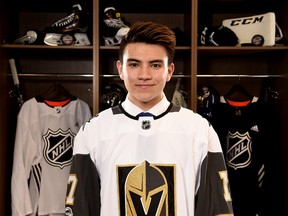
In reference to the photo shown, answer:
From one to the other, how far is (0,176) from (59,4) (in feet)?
3.23

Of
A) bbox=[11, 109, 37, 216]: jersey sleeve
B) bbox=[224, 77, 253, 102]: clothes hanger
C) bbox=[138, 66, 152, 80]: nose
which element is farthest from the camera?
bbox=[224, 77, 253, 102]: clothes hanger

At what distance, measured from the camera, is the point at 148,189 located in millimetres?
1383

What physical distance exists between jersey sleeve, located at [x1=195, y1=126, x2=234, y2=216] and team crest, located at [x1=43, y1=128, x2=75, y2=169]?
0.92 meters

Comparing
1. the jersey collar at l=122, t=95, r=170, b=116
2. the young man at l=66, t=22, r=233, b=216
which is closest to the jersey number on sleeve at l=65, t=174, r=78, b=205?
the young man at l=66, t=22, r=233, b=216

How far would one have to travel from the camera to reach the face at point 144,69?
4.47 feet

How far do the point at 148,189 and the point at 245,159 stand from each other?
2.90ft

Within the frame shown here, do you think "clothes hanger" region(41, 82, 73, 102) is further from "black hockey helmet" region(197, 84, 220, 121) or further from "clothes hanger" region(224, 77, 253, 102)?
"clothes hanger" region(224, 77, 253, 102)

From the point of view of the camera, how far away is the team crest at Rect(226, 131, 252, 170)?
2.11 m

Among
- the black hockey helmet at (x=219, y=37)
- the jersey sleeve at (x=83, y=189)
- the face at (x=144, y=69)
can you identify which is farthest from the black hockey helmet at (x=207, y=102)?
the jersey sleeve at (x=83, y=189)

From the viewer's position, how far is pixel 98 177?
1431 millimetres

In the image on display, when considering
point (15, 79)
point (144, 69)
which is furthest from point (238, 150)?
point (15, 79)

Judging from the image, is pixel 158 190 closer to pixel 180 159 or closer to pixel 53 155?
pixel 180 159

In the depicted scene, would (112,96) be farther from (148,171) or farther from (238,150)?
(148,171)

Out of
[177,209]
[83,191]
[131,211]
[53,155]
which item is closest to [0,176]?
[53,155]
